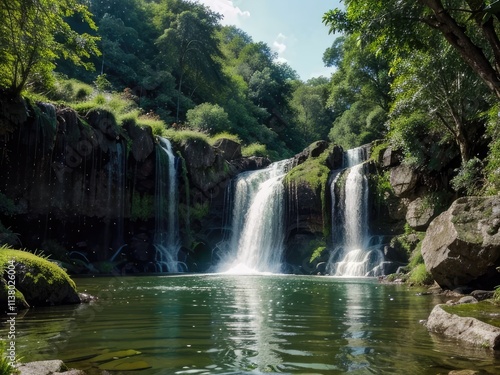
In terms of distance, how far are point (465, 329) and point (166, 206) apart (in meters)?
21.1

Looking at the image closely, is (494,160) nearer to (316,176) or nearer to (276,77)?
(316,176)

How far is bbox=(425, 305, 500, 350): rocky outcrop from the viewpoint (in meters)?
4.95

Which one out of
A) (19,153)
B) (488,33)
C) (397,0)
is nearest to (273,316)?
(488,33)

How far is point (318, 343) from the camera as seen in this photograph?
206 inches

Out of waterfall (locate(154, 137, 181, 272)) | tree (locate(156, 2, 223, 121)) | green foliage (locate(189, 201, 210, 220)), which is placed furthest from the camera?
tree (locate(156, 2, 223, 121))

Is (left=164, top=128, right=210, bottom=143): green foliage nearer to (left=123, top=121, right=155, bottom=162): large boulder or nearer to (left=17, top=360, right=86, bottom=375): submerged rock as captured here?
(left=123, top=121, right=155, bottom=162): large boulder

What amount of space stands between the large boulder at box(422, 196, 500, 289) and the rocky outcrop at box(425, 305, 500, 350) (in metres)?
4.34

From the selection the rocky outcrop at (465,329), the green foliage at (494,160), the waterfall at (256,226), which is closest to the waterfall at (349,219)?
the waterfall at (256,226)

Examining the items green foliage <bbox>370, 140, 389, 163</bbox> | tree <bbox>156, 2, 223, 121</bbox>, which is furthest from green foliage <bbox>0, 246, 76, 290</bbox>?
tree <bbox>156, 2, 223, 121</bbox>

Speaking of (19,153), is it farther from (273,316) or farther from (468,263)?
(468,263)

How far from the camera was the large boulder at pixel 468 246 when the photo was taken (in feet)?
32.6

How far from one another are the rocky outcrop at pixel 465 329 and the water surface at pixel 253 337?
20cm

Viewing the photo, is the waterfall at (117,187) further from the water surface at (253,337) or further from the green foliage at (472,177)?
the green foliage at (472,177)

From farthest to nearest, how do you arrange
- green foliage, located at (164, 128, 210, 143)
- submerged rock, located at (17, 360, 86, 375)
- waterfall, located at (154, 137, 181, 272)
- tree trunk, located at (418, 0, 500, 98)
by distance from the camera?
green foliage, located at (164, 128, 210, 143) → waterfall, located at (154, 137, 181, 272) → tree trunk, located at (418, 0, 500, 98) → submerged rock, located at (17, 360, 86, 375)
